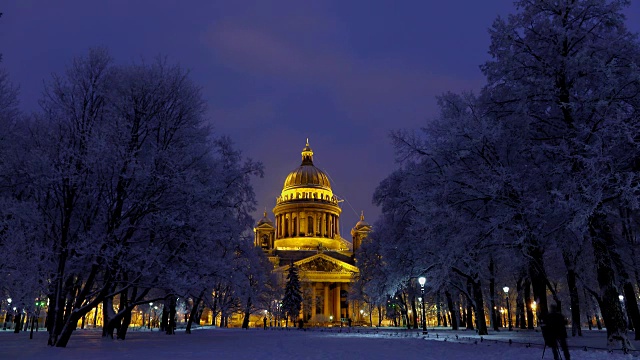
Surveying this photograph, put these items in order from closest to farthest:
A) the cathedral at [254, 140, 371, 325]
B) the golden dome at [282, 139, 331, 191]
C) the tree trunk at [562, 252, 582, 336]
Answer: the tree trunk at [562, 252, 582, 336] → the cathedral at [254, 140, 371, 325] → the golden dome at [282, 139, 331, 191]

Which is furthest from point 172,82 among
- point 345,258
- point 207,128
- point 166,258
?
point 345,258

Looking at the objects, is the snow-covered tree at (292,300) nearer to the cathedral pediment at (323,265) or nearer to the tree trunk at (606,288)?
the cathedral pediment at (323,265)

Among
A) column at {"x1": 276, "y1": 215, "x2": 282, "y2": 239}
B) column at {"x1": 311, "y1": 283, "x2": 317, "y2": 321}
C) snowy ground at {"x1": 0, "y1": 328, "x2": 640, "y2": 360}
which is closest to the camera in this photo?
snowy ground at {"x1": 0, "y1": 328, "x2": 640, "y2": 360}

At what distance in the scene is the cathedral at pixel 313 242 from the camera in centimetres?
11488

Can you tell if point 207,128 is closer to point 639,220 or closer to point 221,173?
point 221,173

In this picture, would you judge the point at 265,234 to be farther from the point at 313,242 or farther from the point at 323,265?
the point at 323,265

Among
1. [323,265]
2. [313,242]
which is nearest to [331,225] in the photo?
[313,242]

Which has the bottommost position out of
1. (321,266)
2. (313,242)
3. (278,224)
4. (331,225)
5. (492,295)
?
(492,295)

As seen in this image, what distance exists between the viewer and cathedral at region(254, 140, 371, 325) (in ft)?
377

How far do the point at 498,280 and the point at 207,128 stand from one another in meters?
33.5

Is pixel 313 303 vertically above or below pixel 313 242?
below

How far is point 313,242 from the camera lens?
141m

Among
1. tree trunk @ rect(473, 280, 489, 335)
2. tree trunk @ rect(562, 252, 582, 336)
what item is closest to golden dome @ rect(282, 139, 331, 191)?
tree trunk @ rect(473, 280, 489, 335)

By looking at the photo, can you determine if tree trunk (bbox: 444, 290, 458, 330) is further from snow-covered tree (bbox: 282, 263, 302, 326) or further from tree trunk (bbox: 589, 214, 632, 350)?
snow-covered tree (bbox: 282, 263, 302, 326)
